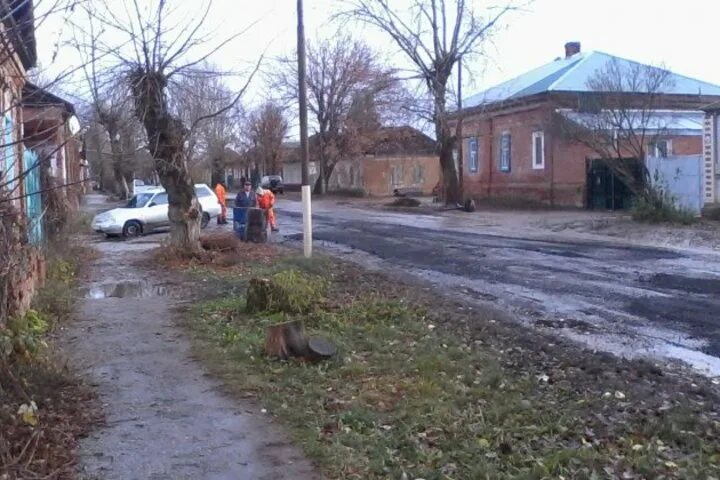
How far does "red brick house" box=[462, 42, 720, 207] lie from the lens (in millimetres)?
35781

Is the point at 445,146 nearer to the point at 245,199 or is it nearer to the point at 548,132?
the point at 548,132

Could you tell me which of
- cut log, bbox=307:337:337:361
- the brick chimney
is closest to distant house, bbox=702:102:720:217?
the brick chimney

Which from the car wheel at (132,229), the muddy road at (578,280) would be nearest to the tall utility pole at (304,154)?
the muddy road at (578,280)

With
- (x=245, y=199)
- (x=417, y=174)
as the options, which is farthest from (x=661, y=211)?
(x=417, y=174)

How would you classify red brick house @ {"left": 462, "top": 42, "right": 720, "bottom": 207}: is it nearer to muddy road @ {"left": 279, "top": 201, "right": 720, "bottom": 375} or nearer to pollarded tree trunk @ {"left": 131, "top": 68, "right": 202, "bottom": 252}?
muddy road @ {"left": 279, "top": 201, "right": 720, "bottom": 375}

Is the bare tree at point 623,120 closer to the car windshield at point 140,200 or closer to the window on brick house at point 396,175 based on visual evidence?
the car windshield at point 140,200

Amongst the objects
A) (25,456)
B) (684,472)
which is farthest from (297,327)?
(684,472)

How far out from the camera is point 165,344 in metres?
9.49

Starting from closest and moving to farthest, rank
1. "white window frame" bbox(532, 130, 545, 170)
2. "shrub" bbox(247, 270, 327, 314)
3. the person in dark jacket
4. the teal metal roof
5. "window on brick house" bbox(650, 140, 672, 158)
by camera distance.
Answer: "shrub" bbox(247, 270, 327, 314)
the person in dark jacket
"window on brick house" bbox(650, 140, 672, 158)
the teal metal roof
"white window frame" bbox(532, 130, 545, 170)

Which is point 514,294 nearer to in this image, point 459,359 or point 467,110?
point 459,359

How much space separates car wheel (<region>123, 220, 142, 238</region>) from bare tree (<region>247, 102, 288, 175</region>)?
41105 millimetres

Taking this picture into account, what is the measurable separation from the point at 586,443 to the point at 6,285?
4580 mm

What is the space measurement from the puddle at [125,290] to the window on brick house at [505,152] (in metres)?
31.0

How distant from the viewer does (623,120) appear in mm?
28250
